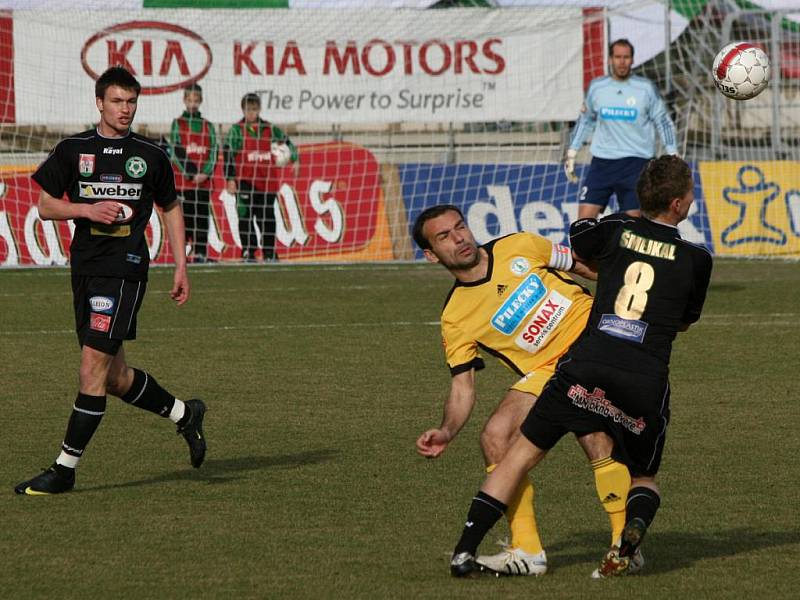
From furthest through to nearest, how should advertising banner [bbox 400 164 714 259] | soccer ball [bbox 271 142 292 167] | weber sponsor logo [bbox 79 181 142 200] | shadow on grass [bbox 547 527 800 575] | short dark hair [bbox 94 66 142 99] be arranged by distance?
soccer ball [bbox 271 142 292 167], advertising banner [bbox 400 164 714 259], weber sponsor logo [bbox 79 181 142 200], short dark hair [bbox 94 66 142 99], shadow on grass [bbox 547 527 800 575]

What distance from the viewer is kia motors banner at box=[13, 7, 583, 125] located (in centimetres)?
2084

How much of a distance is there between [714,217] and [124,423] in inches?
458

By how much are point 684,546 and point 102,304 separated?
9.78 feet

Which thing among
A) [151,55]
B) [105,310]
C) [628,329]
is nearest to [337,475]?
[105,310]

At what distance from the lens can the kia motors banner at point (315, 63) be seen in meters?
20.8

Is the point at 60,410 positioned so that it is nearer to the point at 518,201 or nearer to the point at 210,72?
the point at 518,201

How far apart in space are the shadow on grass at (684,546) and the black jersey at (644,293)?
0.83 meters

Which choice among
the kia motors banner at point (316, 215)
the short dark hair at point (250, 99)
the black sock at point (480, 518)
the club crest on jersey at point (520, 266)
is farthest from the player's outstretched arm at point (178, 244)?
the short dark hair at point (250, 99)

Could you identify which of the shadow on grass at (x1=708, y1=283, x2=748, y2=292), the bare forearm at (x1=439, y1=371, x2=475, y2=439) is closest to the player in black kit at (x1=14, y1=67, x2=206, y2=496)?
the bare forearm at (x1=439, y1=371, x2=475, y2=439)

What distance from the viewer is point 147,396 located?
7.91m

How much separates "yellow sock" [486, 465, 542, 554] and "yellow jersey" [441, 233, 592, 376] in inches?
20.8

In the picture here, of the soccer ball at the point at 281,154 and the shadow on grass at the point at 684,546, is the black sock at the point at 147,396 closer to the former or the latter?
the shadow on grass at the point at 684,546

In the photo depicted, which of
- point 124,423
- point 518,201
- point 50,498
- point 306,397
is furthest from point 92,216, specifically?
point 518,201

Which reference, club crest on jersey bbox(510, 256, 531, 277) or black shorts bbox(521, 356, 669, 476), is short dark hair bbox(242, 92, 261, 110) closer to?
club crest on jersey bbox(510, 256, 531, 277)
